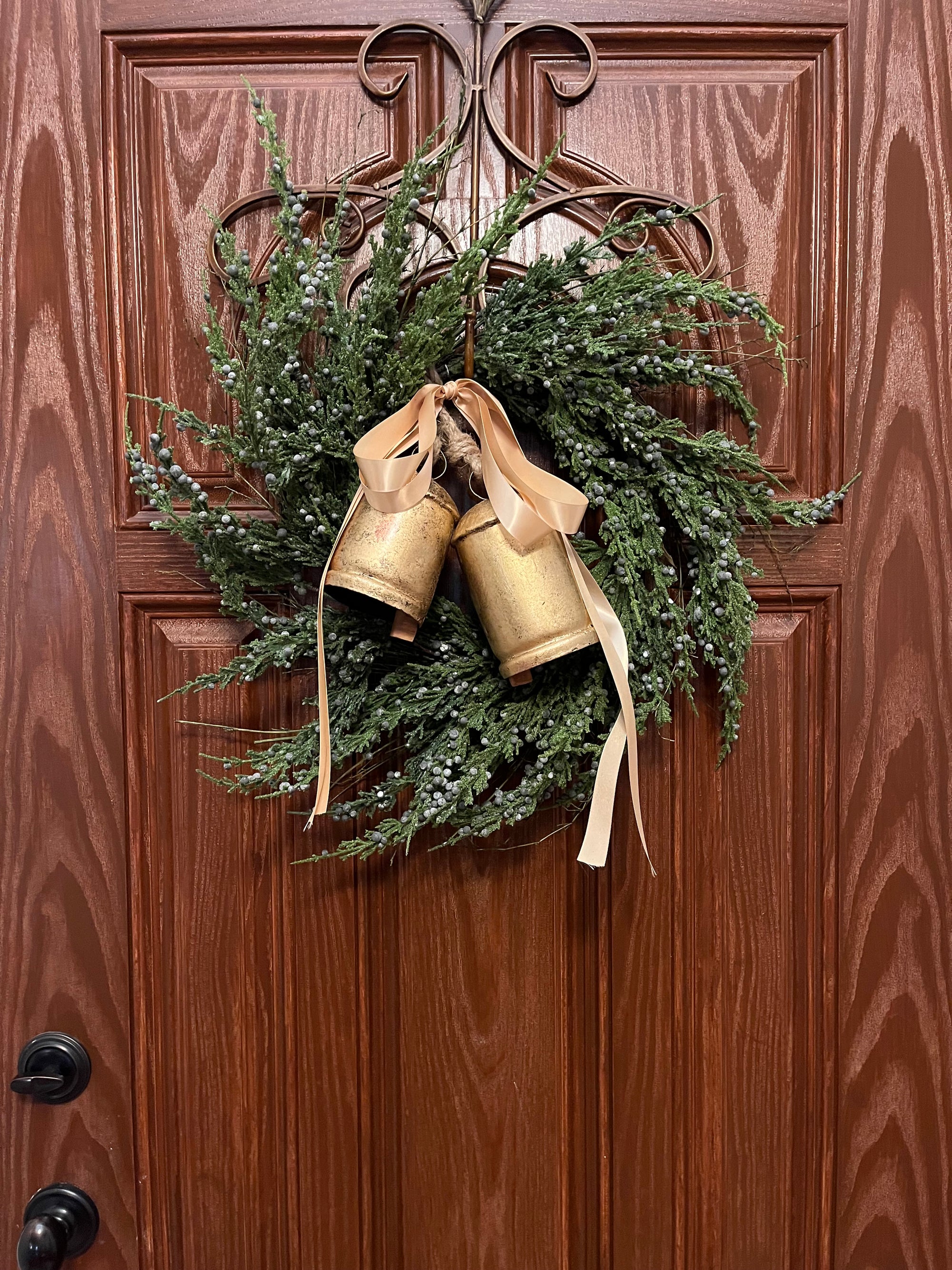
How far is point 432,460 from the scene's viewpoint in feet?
2.29

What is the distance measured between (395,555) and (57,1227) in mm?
762

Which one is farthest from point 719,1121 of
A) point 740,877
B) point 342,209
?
point 342,209

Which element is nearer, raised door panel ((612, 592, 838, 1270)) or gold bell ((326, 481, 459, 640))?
gold bell ((326, 481, 459, 640))

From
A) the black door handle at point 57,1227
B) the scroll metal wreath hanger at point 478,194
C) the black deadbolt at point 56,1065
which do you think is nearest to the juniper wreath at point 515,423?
the scroll metal wreath hanger at point 478,194

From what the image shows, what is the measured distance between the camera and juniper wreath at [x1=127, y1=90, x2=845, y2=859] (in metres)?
0.72

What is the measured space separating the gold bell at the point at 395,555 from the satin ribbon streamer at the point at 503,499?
0.04 ft

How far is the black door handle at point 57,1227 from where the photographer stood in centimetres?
81

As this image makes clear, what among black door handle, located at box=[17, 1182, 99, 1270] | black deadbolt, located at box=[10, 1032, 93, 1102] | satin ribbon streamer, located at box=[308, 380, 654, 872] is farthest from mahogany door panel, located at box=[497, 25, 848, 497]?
black door handle, located at box=[17, 1182, 99, 1270]

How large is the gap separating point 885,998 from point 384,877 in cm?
53

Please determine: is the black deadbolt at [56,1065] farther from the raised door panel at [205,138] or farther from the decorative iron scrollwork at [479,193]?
the decorative iron scrollwork at [479,193]

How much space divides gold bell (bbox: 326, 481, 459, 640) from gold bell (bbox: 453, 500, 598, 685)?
31 mm

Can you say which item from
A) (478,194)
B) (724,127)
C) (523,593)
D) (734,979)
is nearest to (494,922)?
(734,979)

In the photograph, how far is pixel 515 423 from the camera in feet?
2.62

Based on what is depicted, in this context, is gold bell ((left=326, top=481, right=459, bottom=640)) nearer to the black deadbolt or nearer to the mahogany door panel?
the mahogany door panel
